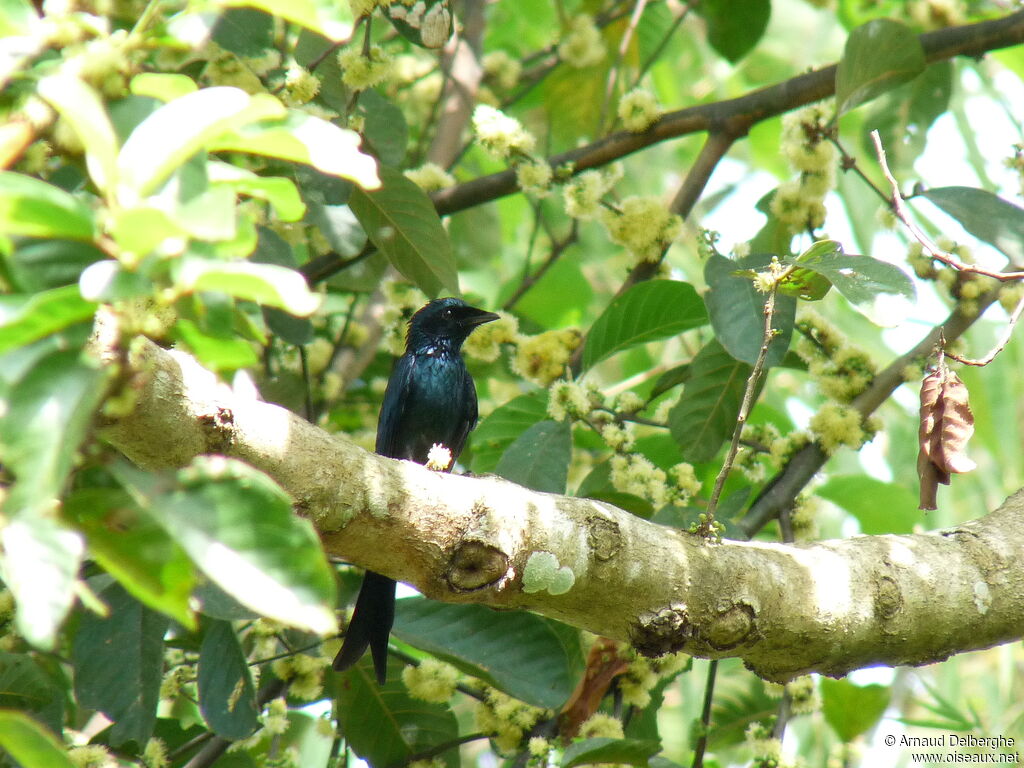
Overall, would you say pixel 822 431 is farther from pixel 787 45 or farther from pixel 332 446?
pixel 787 45

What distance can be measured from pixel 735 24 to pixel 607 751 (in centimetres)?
299

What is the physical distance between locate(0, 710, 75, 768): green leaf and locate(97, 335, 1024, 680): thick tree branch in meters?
0.55

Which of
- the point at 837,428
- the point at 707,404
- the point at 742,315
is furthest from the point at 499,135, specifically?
the point at 837,428

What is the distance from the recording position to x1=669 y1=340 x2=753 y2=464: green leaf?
124 inches

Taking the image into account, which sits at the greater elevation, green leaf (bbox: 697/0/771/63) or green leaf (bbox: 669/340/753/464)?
green leaf (bbox: 697/0/771/63)

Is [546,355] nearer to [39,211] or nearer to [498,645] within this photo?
[498,645]

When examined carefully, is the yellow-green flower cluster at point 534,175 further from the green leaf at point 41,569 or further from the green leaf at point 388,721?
the green leaf at point 41,569

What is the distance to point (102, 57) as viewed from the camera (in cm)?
121

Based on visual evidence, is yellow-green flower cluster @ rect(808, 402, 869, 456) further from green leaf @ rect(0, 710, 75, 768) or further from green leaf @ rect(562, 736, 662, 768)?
green leaf @ rect(0, 710, 75, 768)

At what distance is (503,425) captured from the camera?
3.40 meters

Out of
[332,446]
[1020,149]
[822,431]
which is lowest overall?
[332,446]

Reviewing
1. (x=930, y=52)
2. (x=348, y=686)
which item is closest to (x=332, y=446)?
(x=348, y=686)

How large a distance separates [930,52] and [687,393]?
1.59 metres

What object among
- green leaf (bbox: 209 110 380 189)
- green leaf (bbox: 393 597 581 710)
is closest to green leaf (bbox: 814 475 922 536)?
green leaf (bbox: 393 597 581 710)
